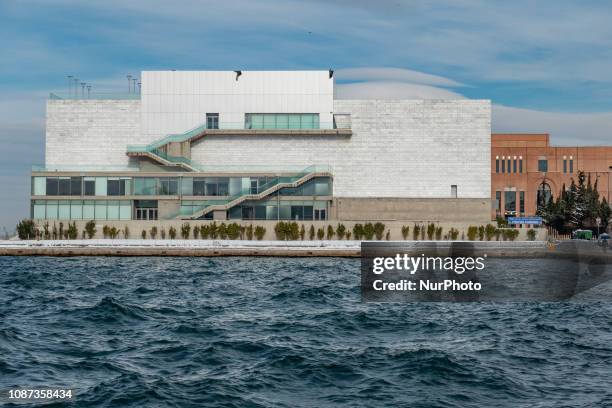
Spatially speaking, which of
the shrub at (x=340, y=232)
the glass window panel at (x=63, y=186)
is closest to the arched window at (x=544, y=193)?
the shrub at (x=340, y=232)

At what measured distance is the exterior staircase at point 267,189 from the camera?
8962 centimetres

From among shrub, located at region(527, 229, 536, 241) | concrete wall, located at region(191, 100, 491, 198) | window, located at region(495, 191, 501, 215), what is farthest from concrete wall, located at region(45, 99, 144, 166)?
window, located at region(495, 191, 501, 215)

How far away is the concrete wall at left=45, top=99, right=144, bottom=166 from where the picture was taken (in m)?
99.2

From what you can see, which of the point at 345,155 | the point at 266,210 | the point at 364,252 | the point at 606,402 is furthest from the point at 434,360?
the point at 345,155

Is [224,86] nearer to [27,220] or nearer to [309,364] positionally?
[27,220]

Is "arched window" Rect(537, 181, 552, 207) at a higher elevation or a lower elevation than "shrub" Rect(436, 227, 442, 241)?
higher

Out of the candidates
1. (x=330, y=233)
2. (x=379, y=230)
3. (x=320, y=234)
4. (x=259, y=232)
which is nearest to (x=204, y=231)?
(x=259, y=232)

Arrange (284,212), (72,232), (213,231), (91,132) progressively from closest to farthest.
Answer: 1. (213,231)
2. (72,232)
3. (284,212)
4. (91,132)

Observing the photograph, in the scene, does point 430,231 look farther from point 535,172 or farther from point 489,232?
point 535,172

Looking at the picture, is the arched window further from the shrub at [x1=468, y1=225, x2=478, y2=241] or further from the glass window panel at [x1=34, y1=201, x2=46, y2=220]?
the glass window panel at [x1=34, y1=201, x2=46, y2=220]

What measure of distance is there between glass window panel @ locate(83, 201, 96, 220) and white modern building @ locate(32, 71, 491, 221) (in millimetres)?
4612

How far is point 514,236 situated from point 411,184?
13.3m

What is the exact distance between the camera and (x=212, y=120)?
98562 millimetres

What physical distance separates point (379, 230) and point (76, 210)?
32.9m
